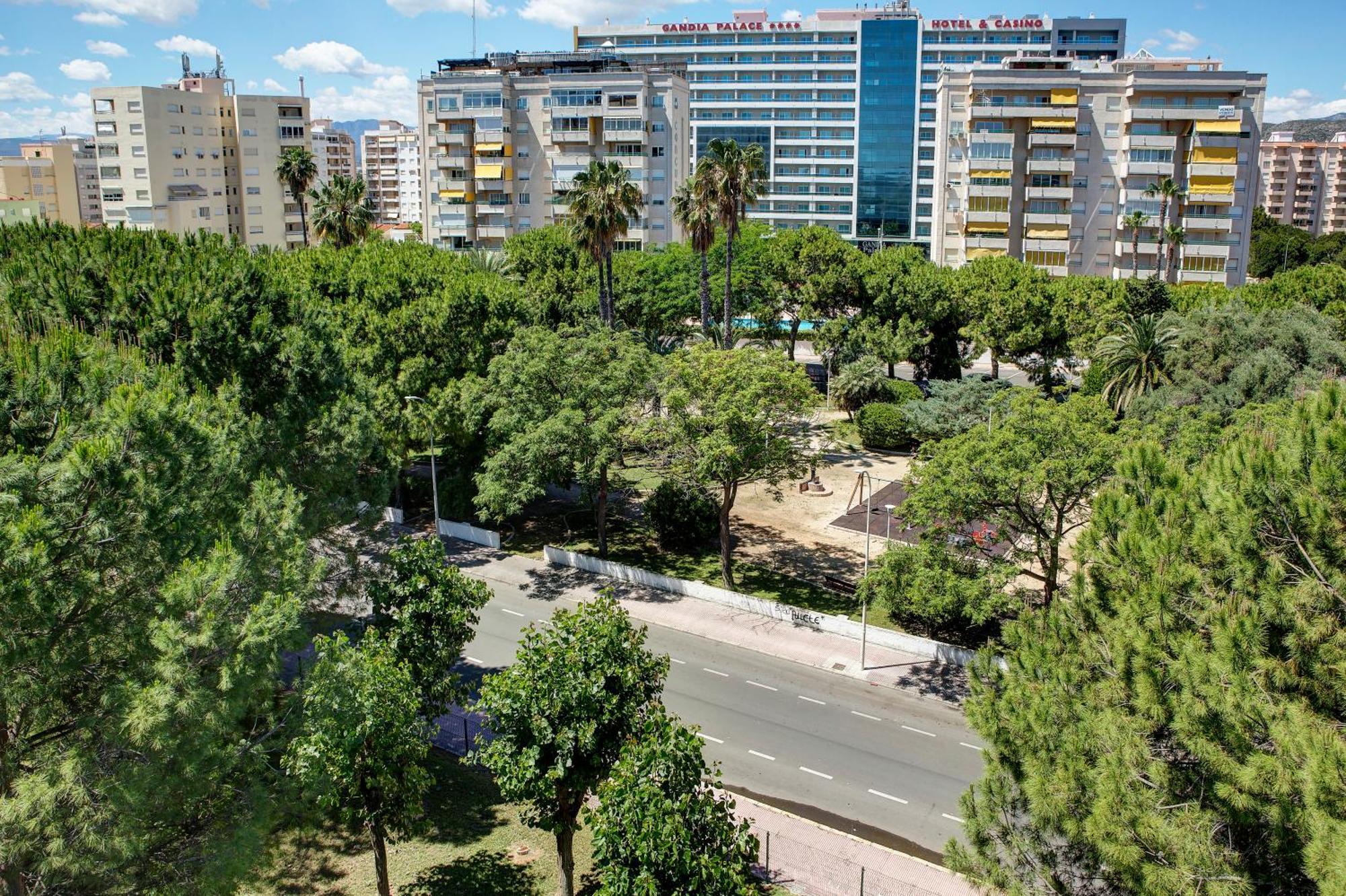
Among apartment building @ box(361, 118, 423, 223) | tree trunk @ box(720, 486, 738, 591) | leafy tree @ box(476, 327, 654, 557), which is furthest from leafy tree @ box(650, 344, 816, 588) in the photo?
apartment building @ box(361, 118, 423, 223)

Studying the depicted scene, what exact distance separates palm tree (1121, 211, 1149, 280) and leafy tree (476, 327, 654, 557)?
4814 centimetres

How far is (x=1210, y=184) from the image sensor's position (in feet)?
255

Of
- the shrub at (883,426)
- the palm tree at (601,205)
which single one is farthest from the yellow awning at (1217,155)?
the palm tree at (601,205)

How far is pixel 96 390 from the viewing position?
18656 millimetres

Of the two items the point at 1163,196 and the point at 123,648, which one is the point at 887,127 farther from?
the point at 123,648

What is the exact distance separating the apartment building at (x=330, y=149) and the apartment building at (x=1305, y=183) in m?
163

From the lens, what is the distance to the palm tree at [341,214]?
222ft

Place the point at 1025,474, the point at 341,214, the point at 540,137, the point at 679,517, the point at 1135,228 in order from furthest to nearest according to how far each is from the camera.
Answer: the point at 540,137, the point at 1135,228, the point at 341,214, the point at 679,517, the point at 1025,474

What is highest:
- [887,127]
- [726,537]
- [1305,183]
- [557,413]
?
[887,127]

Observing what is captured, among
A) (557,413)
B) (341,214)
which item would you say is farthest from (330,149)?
(557,413)

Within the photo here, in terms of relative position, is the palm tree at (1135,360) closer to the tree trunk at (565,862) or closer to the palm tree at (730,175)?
the palm tree at (730,175)

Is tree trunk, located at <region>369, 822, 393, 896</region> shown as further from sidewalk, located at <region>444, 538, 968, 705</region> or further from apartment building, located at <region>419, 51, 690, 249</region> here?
apartment building, located at <region>419, 51, 690, 249</region>

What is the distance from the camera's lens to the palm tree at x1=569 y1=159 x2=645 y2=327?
5059 cm

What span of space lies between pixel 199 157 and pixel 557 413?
77.5 meters
